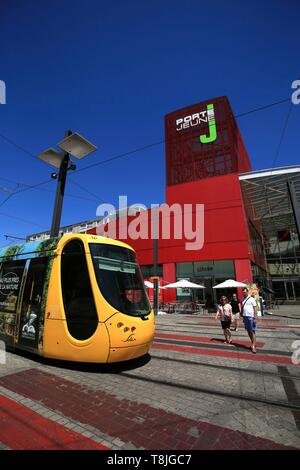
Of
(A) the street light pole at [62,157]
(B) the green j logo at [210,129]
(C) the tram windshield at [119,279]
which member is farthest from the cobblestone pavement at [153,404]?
(B) the green j logo at [210,129]

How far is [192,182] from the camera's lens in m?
25.1

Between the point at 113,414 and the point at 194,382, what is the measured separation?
1981 mm

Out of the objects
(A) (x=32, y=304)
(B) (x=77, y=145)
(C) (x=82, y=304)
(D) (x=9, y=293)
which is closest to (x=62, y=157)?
(B) (x=77, y=145)

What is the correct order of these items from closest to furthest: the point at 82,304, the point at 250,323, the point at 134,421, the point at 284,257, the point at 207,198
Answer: the point at 134,421
the point at 82,304
the point at 250,323
the point at 207,198
the point at 284,257

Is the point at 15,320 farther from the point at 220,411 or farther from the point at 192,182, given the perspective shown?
the point at 192,182

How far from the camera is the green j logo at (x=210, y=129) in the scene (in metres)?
26.1

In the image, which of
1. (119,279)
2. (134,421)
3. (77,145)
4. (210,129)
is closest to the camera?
(134,421)

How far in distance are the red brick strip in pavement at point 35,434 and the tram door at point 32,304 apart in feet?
7.68

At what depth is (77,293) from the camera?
18.2ft

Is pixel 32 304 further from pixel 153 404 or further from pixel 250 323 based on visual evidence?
pixel 250 323

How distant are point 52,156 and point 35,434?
809 cm

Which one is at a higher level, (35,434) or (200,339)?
(200,339)

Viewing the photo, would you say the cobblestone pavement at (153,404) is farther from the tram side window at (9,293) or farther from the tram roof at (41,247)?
the tram roof at (41,247)

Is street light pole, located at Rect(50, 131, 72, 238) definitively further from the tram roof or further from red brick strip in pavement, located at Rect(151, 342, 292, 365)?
red brick strip in pavement, located at Rect(151, 342, 292, 365)
